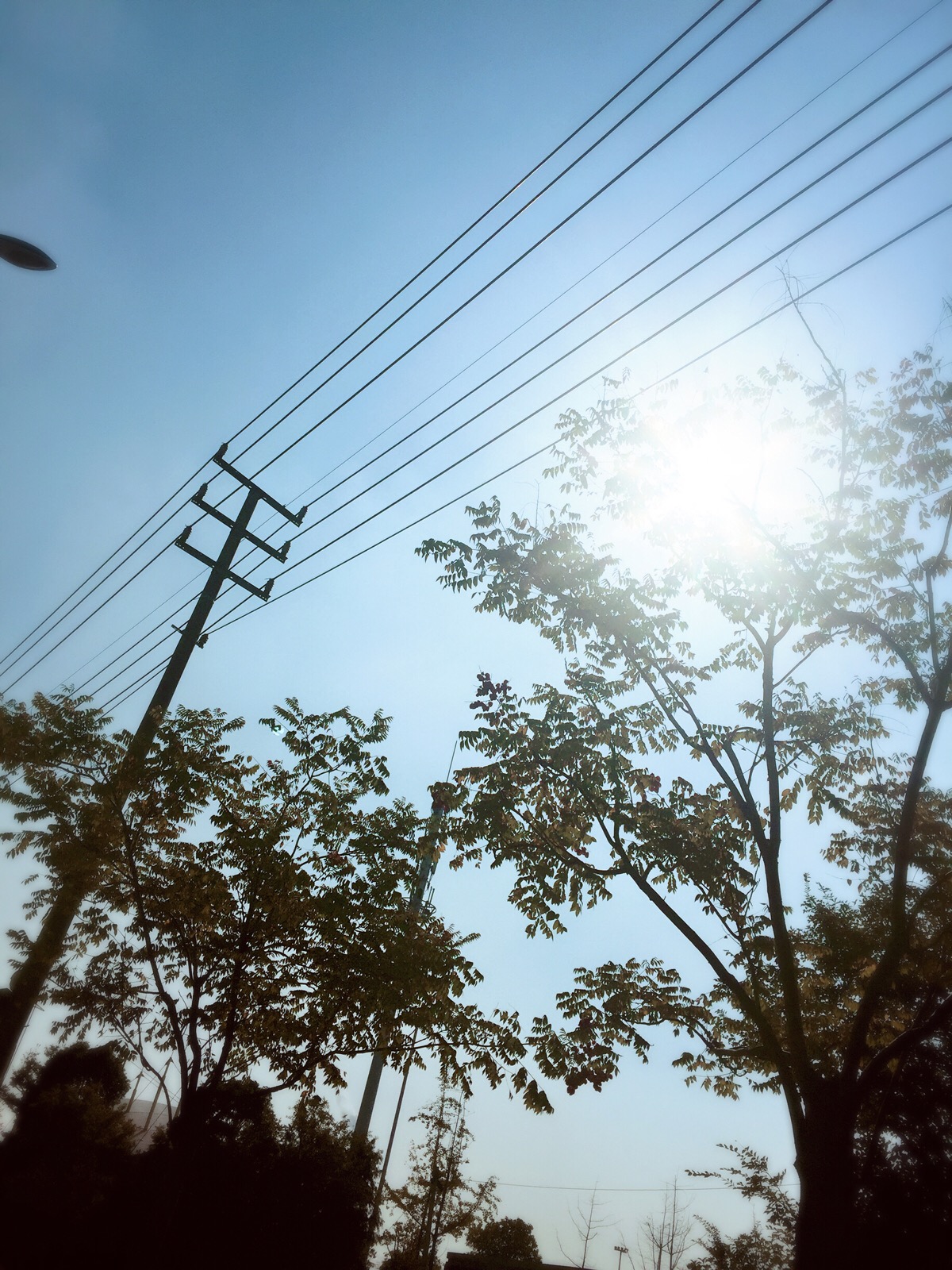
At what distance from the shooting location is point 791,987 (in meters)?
8.05

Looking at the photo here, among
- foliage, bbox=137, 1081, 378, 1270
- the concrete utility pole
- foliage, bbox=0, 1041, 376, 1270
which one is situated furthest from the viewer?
foliage, bbox=137, 1081, 378, 1270

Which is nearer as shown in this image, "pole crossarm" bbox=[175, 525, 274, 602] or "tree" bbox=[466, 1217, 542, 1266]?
"pole crossarm" bbox=[175, 525, 274, 602]

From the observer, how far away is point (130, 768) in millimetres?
10109

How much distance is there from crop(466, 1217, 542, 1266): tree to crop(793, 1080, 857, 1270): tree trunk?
92.7 feet

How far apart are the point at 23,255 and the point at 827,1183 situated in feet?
40.4

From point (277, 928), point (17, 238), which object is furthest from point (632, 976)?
point (17, 238)

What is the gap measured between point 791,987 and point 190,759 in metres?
8.91

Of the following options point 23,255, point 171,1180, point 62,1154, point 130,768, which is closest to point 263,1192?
point 62,1154

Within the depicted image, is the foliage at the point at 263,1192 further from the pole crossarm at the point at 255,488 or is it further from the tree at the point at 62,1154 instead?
the pole crossarm at the point at 255,488

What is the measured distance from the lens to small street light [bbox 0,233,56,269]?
6383 mm

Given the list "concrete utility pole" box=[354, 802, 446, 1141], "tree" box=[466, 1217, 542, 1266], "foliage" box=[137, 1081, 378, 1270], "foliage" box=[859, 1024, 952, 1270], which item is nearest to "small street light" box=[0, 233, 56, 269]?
"concrete utility pole" box=[354, 802, 446, 1141]

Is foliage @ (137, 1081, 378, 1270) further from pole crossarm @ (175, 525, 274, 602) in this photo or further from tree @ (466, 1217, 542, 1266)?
tree @ (466, 1217, 542, 1266)

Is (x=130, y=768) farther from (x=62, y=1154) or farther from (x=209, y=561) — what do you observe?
(x=62, y=1154)

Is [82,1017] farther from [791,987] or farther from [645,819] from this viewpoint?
[791,987]
